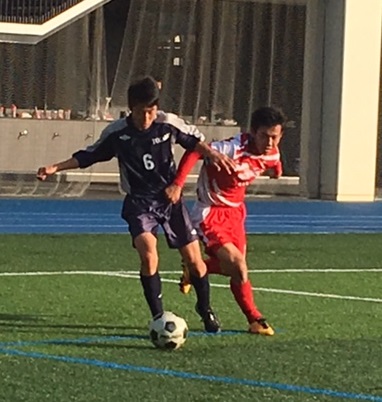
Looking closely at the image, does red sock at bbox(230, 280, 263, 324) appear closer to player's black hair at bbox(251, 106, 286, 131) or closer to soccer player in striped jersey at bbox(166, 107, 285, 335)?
soccer player in striped jersey at bbox(166, 107, 285, 335)

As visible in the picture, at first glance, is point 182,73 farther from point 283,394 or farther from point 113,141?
point 283,394

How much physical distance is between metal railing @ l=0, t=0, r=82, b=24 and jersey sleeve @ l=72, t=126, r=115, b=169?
14.8m

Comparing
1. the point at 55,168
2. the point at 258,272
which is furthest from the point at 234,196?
the point at 258,272

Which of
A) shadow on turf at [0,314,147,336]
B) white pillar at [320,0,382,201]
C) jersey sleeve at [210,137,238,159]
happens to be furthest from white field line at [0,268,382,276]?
white pillar at [320,0,382,201]

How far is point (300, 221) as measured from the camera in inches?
804

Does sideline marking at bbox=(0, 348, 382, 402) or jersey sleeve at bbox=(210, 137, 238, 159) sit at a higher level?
jersey sleeve at bbox=(210, 137, 238, 159)

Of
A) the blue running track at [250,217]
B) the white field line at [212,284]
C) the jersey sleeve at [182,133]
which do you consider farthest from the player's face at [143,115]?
the blue running track at [250,217]

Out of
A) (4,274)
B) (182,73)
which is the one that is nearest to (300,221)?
(182,73)

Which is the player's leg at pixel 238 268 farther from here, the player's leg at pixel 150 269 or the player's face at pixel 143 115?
the player's face at pixel 143 115

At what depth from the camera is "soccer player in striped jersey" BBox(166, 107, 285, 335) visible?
9.20 m

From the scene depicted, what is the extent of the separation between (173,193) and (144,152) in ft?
1.06

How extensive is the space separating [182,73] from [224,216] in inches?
603

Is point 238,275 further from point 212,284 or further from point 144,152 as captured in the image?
point 212,284

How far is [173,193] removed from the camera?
347 inches
